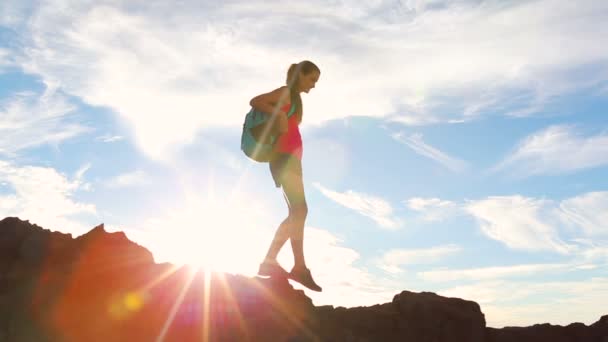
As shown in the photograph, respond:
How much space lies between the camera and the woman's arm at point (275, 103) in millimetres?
8062

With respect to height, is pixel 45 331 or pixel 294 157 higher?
pixel 294 157

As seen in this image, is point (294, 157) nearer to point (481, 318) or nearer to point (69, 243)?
point (69, 243)

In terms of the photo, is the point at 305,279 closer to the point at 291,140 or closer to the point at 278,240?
the point at 278,240

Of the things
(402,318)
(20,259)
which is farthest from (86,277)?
(402,318)

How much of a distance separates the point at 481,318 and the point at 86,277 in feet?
22.0

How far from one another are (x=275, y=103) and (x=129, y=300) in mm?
3393

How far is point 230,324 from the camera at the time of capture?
291 inches

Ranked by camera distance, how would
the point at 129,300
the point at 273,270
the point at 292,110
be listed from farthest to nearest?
the point at 273,270 < the point at 292,110 < the point at 129,300

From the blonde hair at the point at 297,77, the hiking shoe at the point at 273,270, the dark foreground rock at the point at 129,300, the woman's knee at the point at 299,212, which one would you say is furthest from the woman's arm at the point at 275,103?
the dark foreground rock at the point at 129,300

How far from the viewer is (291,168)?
327 inches

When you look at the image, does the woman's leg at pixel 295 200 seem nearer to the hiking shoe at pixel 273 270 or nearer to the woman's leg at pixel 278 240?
the woman's leg at pixel 278 240

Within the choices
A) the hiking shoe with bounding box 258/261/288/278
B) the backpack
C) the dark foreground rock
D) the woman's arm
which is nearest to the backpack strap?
the woman's arm

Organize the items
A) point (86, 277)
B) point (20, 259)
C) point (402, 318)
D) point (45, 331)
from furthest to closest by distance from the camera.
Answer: point (402, 318)
point (20, 259)
point (86, 277)
point (45, 331)

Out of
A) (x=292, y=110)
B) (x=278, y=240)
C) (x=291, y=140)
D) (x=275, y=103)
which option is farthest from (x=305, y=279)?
(x=275, y=103)
